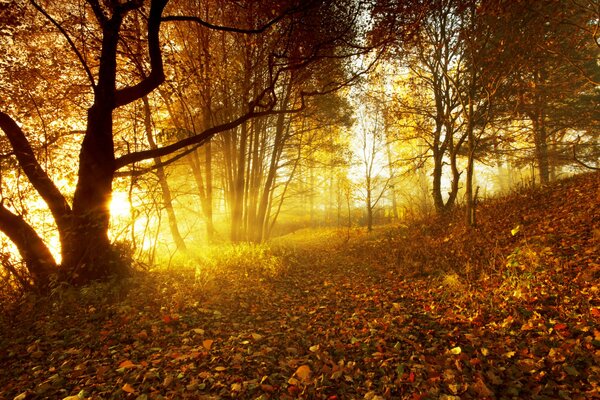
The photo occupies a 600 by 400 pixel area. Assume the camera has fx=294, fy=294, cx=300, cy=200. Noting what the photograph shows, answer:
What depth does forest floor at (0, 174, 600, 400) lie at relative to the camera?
3.14 m

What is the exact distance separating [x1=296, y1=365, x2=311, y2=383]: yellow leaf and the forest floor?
1 cm

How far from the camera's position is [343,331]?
4645 mm

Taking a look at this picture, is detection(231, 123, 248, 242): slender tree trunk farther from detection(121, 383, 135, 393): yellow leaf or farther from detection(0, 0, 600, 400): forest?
detection(121, 383, 135, 393): yellow leaf

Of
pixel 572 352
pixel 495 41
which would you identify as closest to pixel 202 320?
pixel 572 352

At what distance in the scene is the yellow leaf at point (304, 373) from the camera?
10.9ft

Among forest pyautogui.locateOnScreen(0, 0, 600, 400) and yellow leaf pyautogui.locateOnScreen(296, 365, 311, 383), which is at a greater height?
forest pyautogui.locateOnScreen(0, 0, 600, 400)

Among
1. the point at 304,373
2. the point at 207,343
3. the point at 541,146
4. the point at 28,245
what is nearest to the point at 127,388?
the point at 207,343

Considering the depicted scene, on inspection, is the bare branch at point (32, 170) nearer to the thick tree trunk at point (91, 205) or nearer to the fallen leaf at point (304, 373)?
the thick tree trunk at point (91, 205)

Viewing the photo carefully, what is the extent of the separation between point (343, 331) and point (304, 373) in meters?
1.38

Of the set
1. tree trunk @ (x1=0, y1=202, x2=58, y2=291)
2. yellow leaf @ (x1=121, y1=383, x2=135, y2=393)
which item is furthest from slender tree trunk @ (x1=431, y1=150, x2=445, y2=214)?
tree trunk @ (x1=0, y1=202, x2=58, y2=291)

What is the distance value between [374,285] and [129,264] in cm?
567

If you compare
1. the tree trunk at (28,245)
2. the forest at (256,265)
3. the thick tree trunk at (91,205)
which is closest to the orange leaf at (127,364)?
the forest at (256,265)

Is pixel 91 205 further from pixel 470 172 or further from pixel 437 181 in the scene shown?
pixel 437 181

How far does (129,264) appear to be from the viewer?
21.3 feet
